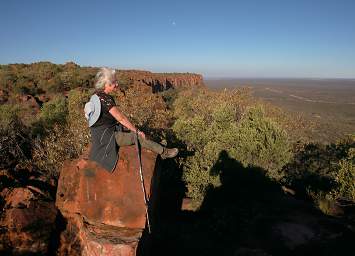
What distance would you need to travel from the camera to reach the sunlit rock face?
677 centimetres

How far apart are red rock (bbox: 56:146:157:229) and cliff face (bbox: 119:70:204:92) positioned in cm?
5656

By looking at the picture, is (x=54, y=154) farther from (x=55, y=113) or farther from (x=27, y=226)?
(x=55, y=113)

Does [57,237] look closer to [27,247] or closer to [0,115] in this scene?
[27,247]

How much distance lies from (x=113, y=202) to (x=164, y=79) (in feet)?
246

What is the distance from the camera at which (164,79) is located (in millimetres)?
80875

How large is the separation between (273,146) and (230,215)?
17.1ft

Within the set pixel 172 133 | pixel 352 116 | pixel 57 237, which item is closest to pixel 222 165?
pixel 172 133

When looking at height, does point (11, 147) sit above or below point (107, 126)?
below

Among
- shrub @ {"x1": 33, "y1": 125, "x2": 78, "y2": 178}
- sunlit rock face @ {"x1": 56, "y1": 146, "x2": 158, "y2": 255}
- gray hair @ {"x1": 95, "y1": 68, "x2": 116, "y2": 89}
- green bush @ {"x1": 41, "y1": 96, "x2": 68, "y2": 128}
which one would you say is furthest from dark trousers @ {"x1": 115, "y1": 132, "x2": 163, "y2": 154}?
green bush @ {"x1": 41, "y1": 96, "x2": 68, "y2": 128}

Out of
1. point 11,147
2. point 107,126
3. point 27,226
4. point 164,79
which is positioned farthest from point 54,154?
point 164,79

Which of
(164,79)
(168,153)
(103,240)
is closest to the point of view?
(103,240)

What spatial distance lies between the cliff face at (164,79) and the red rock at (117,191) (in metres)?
56.6

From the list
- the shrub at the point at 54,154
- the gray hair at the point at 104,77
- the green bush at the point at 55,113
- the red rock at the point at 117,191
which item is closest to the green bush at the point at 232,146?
the shrub at the point at 54,154

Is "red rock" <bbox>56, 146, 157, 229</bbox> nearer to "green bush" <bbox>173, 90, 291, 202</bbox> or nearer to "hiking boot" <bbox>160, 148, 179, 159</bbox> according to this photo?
"hiking boot" <bbox>160, 148, 179, 159</bbox>
